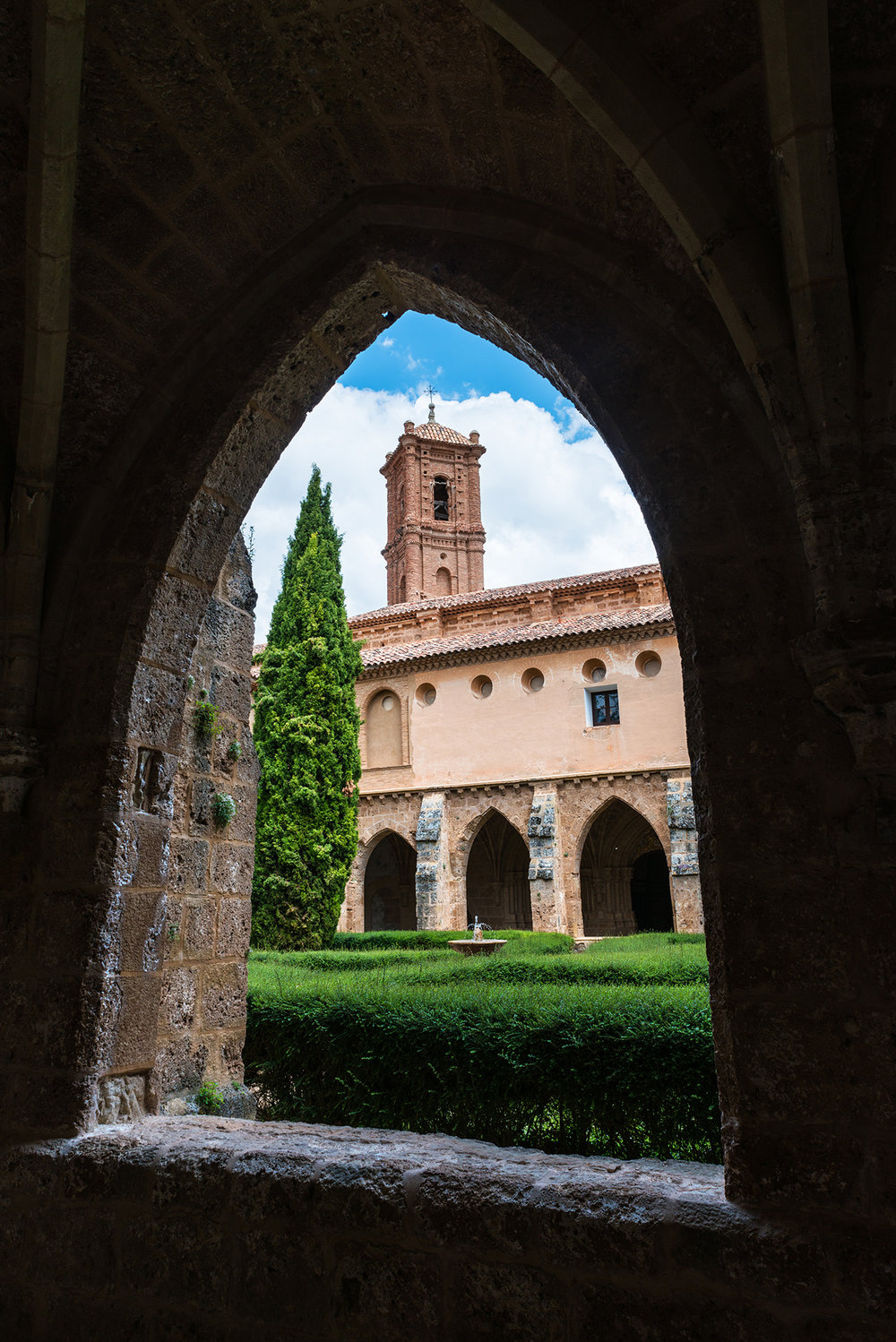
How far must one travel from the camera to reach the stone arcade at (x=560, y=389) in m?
1.82

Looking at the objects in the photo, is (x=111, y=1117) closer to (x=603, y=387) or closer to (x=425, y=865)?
(x=603, y=387)

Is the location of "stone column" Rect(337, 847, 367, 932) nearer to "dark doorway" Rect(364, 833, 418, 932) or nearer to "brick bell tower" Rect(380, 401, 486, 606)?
"dark doorway" Rect(364, 833, 418, 932)

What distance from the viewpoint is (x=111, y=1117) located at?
2592 mm

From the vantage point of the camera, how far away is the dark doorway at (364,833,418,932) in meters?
22.8

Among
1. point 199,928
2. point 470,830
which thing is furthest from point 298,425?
point 470,830

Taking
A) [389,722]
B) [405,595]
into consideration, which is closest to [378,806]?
[389,722]

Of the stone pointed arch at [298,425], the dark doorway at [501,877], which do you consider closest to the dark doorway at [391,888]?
the dark doorway at [501,877]

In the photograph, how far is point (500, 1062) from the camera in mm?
3643

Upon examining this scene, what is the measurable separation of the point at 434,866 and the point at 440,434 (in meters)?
22.9

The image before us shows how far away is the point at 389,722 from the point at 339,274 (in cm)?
1769

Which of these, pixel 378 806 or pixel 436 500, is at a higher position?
pixel 436 500

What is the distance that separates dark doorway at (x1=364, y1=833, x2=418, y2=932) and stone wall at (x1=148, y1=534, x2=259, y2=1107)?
19.3m

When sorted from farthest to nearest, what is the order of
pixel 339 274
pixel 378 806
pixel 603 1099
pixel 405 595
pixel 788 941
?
pixel 405 595, pixel 378 806, pixel 603 1099, pixel 339 274, pixel 788 941

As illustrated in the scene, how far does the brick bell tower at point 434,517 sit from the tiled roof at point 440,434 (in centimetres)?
4
